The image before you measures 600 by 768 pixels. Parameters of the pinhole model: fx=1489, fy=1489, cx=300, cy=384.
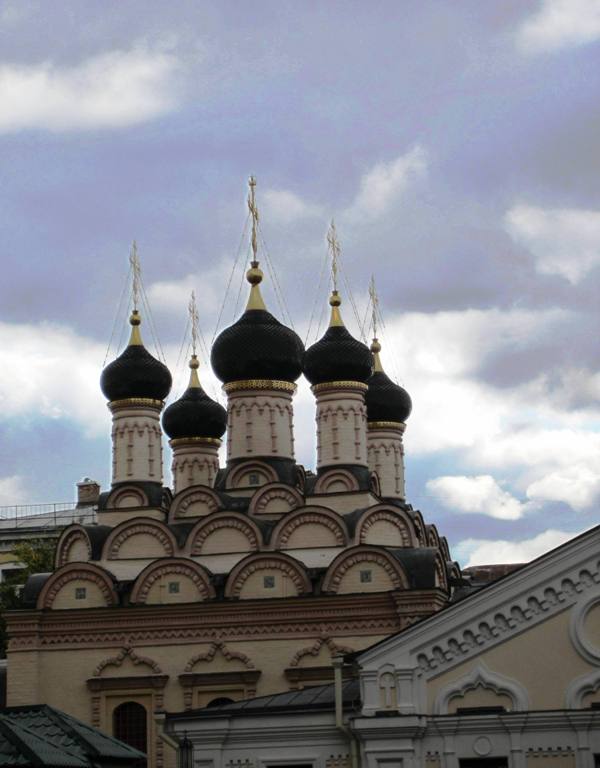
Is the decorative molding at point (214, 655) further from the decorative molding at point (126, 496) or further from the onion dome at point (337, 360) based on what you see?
the onion dome at point (337, 360)

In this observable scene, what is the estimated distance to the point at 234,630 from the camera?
2983 centimetres

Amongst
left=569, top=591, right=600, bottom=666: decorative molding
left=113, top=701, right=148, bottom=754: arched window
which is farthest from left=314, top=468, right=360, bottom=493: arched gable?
left=569, top=591, right=600, bottom=666: decorative molding

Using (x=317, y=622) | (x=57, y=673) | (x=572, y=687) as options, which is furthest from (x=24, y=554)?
(x=572, y=687)

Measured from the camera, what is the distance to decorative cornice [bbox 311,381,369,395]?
33594 millimetres

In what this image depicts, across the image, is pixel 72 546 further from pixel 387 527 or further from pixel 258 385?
pixel 387 527

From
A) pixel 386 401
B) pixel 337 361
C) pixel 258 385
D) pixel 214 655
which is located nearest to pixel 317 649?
pixel 214 655

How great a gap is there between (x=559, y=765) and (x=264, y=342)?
17.6 metres

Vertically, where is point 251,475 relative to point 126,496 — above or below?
above

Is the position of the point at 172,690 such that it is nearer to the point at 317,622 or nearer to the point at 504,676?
the point at 317,622

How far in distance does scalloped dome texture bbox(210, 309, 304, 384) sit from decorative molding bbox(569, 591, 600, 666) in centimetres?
1668

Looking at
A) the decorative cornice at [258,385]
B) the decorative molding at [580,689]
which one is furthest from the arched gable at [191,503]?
the decorative molding at [580,689]

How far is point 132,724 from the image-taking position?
29.8 metres

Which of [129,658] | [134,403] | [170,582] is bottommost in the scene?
[129,658]

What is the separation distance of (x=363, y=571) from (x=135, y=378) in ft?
26.2
